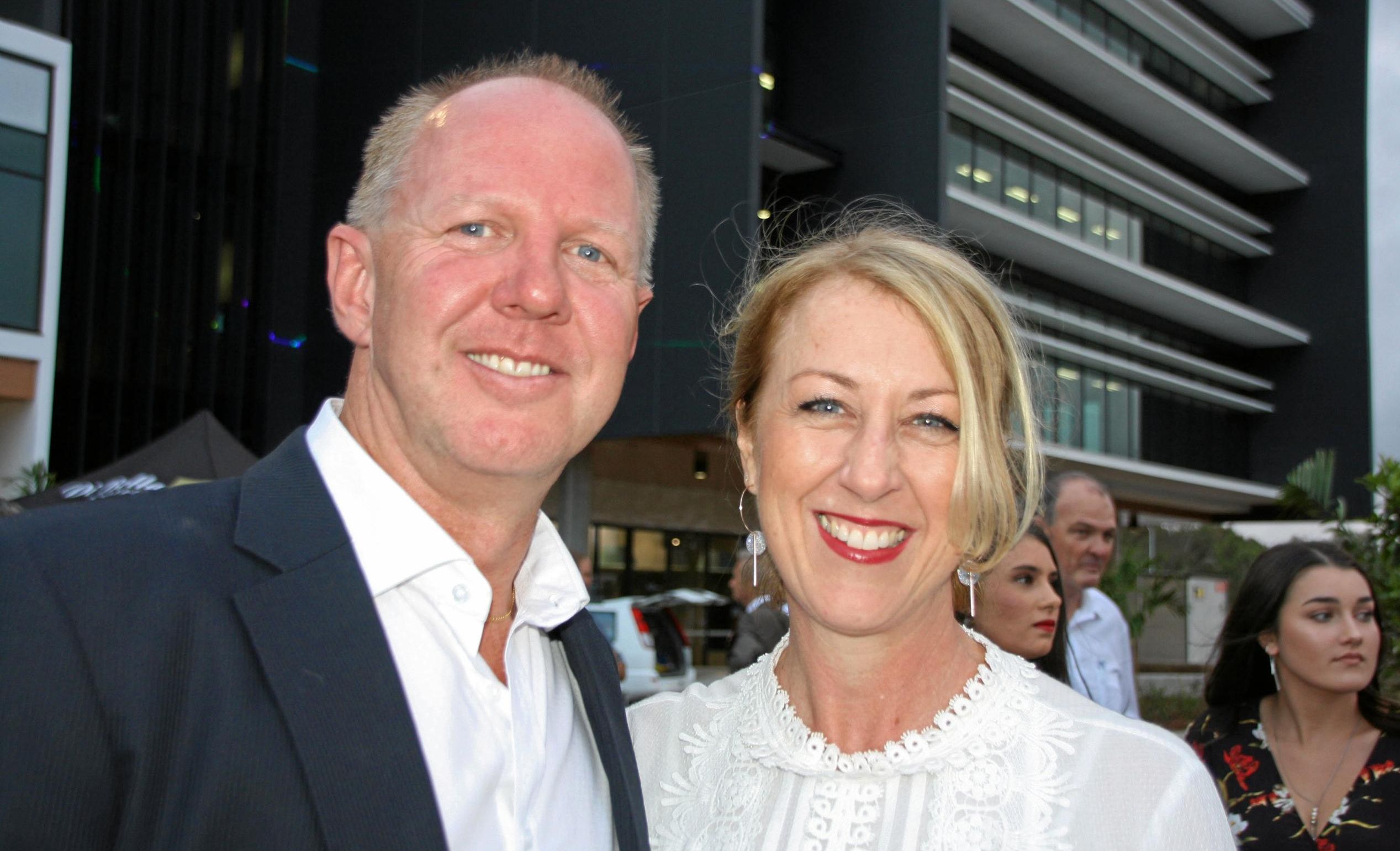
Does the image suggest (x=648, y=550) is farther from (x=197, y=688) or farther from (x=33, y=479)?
(x=197, y=688)

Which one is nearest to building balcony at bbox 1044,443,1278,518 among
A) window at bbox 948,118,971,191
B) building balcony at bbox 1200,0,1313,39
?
window at bbox 948,118,971,191

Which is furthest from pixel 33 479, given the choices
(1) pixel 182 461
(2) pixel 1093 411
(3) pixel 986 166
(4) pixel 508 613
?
(2) pixel 1093 411

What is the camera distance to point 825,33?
22.7m

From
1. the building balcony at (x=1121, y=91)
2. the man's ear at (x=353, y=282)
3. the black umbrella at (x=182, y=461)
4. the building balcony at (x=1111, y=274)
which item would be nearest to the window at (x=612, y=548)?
the building balcony at (x=1111, y=274)

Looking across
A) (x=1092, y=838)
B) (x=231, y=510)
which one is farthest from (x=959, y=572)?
(x=231, y=510)

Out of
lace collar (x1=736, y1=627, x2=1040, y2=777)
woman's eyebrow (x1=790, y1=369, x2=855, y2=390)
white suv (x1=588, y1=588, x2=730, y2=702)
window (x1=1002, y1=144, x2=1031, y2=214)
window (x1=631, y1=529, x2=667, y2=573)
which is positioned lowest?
white suv (x1=588, y1=588, x2=730, y2=702)

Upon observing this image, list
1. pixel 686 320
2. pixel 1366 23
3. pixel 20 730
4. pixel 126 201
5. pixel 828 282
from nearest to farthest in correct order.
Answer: pixel 20 730 < pixel 828 282 < pixel 686 320 < pixel 126 201 < pixel 1366 23

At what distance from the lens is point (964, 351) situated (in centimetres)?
244

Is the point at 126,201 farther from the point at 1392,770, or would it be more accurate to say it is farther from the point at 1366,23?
the point at 1366,23

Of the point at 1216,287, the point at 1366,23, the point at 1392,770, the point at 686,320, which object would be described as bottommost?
the point at 1392,770

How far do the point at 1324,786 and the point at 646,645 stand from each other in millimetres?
11240

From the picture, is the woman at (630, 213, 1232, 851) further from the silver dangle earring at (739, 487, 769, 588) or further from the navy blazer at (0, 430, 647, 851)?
the navy blazer at (0, 430, 647, 851)

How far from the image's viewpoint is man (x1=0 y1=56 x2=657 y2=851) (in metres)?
1.54

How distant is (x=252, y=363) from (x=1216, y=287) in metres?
30.3
